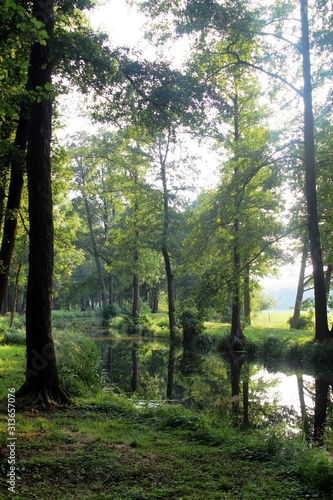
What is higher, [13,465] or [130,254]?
[130,254]

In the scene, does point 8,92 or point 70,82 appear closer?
point 8,92

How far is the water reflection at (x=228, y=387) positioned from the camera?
27.0 ft

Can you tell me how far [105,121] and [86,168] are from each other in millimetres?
24157

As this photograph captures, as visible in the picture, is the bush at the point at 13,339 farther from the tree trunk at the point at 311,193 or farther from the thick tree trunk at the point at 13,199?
the tree trunk at the point at 311,193

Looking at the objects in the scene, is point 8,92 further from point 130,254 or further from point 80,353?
point 130,254

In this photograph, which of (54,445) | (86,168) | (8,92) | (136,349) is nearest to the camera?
(54,445)

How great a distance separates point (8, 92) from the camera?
6.14 metres

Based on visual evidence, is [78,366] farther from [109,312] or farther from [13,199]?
[109,312]

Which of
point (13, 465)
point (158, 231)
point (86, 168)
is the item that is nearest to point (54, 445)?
point (13, 465)

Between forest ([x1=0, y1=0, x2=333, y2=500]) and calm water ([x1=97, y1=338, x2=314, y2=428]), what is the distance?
21cm

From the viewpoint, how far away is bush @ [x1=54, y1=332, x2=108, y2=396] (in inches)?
314

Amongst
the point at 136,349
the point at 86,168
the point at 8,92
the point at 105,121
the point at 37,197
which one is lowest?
the point at 136,349

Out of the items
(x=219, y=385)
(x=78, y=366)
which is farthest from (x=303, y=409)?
(x=78, y=366)

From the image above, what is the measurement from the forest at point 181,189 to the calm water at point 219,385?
0.21 metres
